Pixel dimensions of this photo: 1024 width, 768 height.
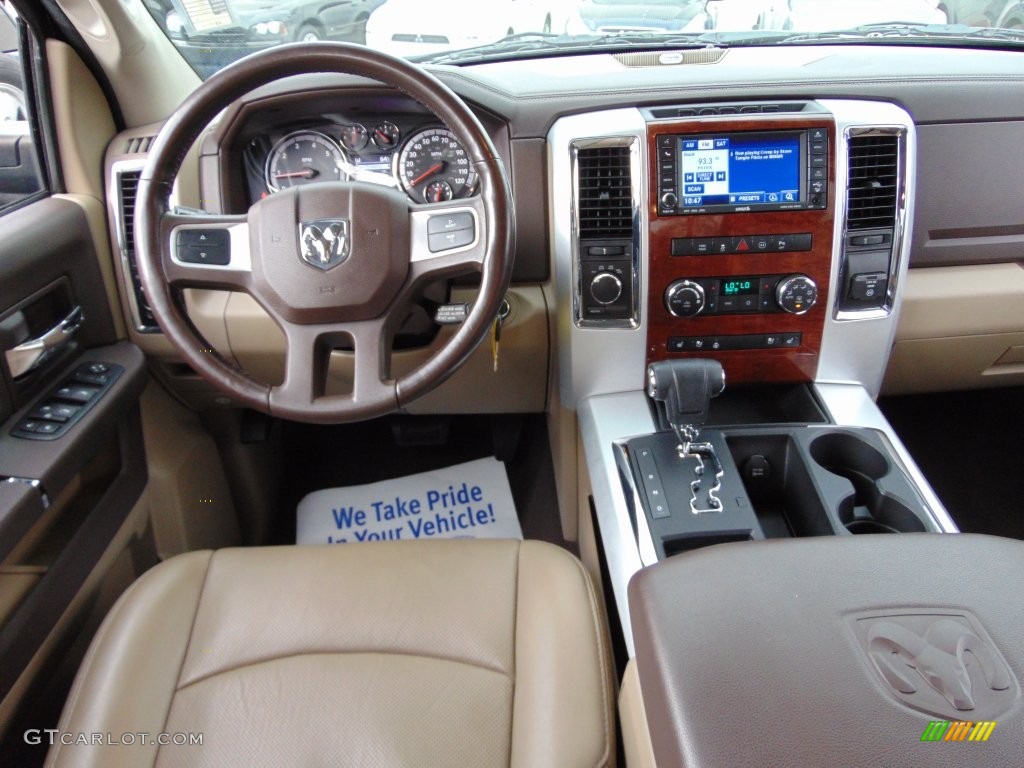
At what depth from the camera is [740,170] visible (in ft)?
4.23

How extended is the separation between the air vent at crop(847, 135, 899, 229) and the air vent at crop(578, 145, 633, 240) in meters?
0.39

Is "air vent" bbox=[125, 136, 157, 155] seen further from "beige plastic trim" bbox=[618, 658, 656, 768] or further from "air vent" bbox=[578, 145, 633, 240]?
"beige plastic trim" bbox=[618, 658, 656, 768]

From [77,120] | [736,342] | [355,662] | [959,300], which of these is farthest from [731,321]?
[77,120]

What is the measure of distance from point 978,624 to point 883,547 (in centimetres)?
11

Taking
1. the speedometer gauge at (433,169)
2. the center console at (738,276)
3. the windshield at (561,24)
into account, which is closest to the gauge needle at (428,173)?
the speedometer gauge at (433,169)

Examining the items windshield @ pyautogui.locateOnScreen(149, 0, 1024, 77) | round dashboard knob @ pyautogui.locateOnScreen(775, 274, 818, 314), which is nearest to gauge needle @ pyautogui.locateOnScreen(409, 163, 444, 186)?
windshield @ pyautogui.locateOnScreen(149, 0, 1024, 77)

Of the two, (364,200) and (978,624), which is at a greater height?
(364,200)

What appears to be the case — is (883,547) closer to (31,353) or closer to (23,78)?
(31,353)

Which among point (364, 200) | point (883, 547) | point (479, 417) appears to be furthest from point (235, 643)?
point (479, 417)

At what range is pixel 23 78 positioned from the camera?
142 cm

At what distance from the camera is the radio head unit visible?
1283 millimetres

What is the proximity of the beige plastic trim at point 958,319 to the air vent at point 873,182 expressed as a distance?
26 cm

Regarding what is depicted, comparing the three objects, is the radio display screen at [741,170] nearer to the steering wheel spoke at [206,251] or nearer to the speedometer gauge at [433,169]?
→ the speedometer gauge at [433,169]

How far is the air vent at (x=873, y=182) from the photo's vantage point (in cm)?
131
